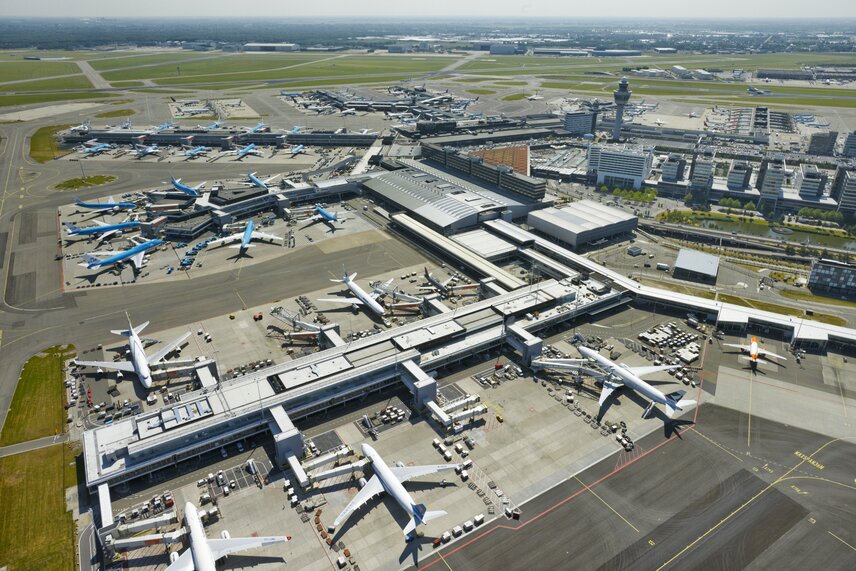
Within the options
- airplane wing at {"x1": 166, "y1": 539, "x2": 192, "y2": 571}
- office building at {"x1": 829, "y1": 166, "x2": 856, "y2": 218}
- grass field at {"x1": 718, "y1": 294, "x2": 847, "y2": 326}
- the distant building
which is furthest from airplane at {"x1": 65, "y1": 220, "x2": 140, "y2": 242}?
office building at {"x1": 829, "y1": 166, "x2": 856, "y2": 218}

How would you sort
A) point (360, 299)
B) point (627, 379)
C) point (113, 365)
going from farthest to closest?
point (360, 299), point (113, 365), point (627, 379)

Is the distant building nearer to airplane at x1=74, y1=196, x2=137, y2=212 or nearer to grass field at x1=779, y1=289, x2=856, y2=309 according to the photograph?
grass field at x1=779, y1=289, x2=856, y2=309

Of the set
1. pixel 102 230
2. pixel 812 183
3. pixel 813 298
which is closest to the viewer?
pixel 813 298

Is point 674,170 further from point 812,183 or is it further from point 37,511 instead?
point 37,511

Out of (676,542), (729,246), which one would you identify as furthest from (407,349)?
(729,246)

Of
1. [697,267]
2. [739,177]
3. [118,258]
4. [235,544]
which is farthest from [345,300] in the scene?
[739,177]

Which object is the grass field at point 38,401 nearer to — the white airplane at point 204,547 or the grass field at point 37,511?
the grass field at point 37,511

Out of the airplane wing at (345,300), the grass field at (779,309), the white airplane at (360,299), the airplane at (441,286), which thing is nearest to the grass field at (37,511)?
the airplane wing at (345,300)
